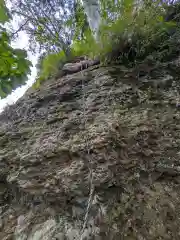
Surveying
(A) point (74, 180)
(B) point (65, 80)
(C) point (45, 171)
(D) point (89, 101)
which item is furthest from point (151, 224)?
(B) point (65, 80)

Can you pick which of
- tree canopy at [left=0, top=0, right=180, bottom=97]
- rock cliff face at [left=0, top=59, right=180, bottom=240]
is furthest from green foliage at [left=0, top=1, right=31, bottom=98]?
rock cliff face at [left=0, top=59, right=180, bottom=240]

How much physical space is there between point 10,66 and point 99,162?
0.99m

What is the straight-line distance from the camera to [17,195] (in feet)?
3.64

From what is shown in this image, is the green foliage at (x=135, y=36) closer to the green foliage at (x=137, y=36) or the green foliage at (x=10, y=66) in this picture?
the green foliage at (x=137, y=36)

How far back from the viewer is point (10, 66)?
1090 millimetres

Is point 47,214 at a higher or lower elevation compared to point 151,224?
higher

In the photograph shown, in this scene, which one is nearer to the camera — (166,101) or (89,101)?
(166,101)

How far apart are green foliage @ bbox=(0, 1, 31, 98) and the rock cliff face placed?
1.67 feet

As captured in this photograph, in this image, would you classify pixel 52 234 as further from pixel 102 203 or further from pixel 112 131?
pixel 112 131

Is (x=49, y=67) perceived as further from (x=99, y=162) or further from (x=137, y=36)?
(x=99, y=162)

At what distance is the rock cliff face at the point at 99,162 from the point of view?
0.84 meters

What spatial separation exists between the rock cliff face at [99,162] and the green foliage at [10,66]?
51 cm

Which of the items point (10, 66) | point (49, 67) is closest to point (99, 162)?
point (10, 66)

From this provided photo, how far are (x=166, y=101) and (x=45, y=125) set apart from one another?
Answer: 1206mm
